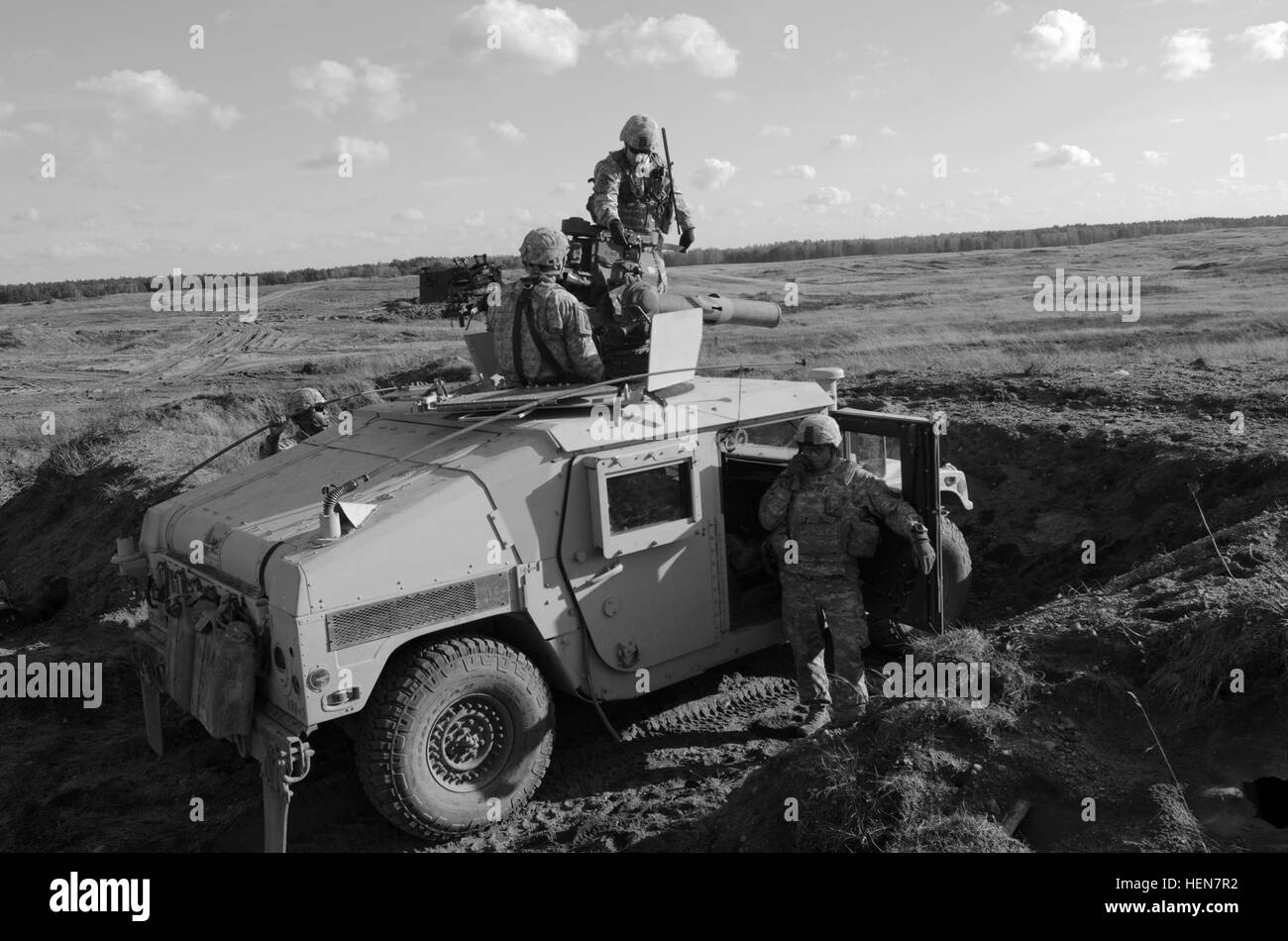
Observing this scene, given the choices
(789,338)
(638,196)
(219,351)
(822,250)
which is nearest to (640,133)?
(638,196)

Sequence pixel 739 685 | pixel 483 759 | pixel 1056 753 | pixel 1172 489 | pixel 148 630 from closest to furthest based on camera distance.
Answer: pixel 1056 753
pixel 483 759
pixel 148 630
pixel 739 685
pixel 1172 489

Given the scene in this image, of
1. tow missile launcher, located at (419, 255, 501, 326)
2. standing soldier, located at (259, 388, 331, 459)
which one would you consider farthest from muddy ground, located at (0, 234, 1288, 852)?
tow missile launcher, located at (419, 255, 501, 326)

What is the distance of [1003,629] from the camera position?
6129mm

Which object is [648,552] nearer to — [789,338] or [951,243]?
[789,338]

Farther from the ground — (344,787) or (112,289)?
(112,289)

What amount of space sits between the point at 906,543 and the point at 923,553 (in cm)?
40

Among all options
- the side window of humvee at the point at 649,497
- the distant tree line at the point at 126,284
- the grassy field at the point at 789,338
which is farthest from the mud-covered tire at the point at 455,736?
the distant tree line at the point at 126,284

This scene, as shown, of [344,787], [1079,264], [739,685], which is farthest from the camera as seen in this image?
[1079,264]

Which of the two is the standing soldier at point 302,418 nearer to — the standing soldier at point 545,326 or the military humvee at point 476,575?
the military humvee at point 476,575

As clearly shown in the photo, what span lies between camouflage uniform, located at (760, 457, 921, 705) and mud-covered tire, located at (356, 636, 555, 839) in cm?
165

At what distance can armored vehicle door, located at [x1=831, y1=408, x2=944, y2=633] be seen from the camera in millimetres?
6387
